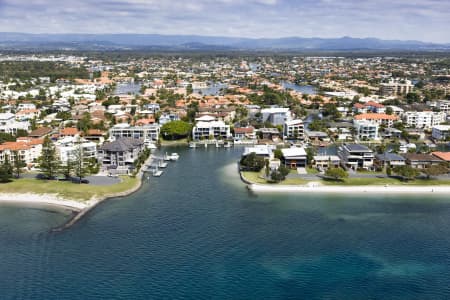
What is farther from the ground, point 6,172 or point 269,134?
point 269,134

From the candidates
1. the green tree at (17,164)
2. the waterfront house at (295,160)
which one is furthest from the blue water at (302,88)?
the green tree at (17,164)

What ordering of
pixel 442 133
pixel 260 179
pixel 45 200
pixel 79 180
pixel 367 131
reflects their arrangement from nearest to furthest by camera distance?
1. pixel 45 200
2. pixel 79 180
3. pixel 260 179
4. pixel 442 133
5. pixel 367 131

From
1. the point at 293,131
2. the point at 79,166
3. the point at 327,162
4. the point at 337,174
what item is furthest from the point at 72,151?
the point at 293,131

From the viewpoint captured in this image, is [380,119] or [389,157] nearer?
[389,157]

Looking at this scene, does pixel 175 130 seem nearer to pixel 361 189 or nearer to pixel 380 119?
pixel 361 189

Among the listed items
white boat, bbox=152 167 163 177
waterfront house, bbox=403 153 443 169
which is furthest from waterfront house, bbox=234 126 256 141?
waterfront house, bbox=403 153 443 169

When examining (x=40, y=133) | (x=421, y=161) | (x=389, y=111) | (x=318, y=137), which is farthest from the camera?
(x=389, y=111)
